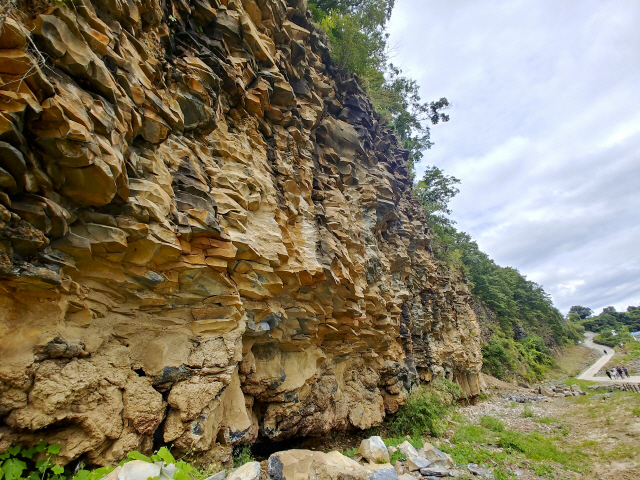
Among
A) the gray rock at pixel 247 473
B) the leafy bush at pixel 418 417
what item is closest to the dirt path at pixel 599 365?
the leafy bush at pixel 418 417

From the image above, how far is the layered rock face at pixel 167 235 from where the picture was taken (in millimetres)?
2953

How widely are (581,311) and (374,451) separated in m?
110

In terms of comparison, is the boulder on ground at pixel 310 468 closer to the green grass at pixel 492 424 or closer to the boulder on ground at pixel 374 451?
the boulder on ground at pixel 374 451

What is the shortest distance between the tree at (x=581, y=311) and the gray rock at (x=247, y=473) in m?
109

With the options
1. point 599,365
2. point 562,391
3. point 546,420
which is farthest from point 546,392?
point 599,365

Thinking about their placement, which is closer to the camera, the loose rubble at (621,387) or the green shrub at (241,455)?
the green shrub at (241,455)

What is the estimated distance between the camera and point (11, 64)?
254 centimetres

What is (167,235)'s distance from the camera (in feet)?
13.1

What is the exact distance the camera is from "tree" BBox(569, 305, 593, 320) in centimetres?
8300

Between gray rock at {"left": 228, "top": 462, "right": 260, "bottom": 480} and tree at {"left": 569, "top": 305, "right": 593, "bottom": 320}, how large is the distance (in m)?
109

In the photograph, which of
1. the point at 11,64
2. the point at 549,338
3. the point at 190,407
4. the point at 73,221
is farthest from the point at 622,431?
the point at 549,338

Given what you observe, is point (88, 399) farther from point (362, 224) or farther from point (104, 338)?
point (362, 224)

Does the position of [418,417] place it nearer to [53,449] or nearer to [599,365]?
[53,449]

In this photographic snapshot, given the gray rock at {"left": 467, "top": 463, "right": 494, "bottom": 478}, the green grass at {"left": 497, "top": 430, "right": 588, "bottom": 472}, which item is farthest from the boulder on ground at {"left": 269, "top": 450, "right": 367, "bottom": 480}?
the green grass at {"left": 497, "top": 430, "right": 588, "bottom": 472}
